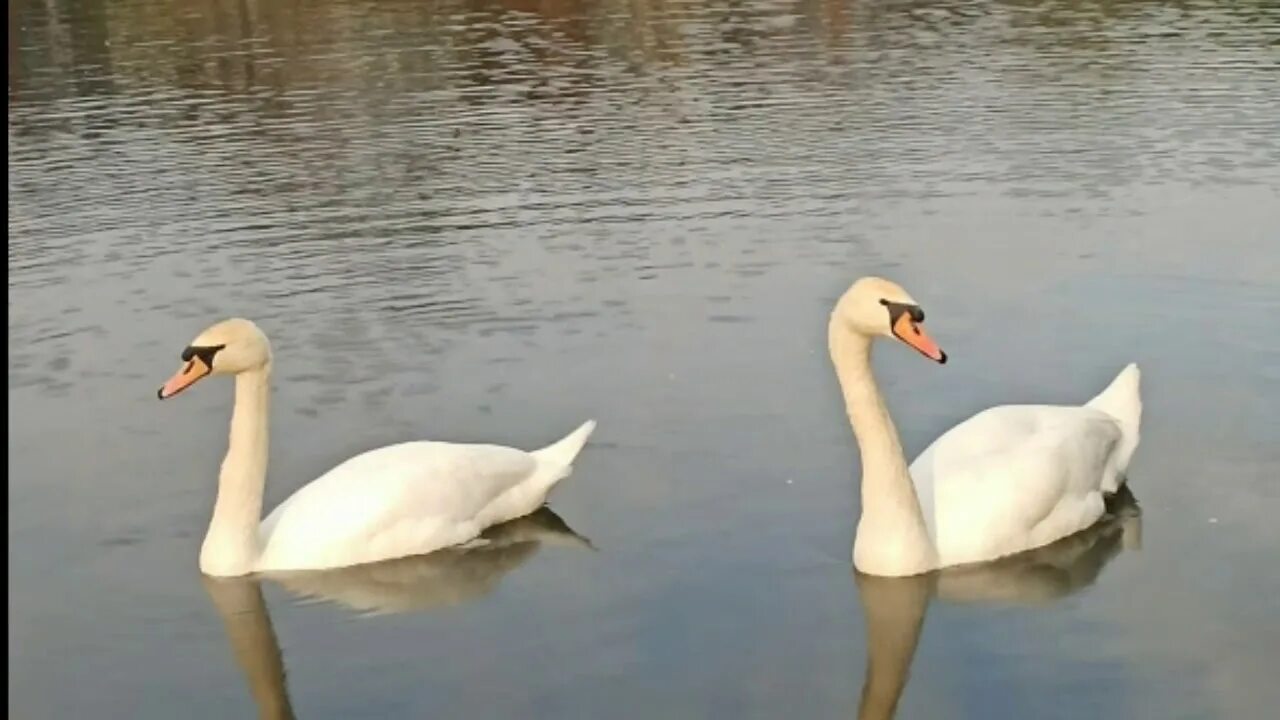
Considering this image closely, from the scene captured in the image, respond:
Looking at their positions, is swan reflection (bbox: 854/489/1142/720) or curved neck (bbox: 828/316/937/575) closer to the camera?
swan reflection (bbox: 854/489/1142/720)

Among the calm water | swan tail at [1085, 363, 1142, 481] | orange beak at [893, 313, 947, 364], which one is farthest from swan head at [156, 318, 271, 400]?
swan tail at [1085, 363, 1142, 481]

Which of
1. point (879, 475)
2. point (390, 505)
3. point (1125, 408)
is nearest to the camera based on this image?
point (879, 475)

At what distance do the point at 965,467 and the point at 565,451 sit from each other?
2.03 meters

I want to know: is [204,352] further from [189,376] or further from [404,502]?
[404,502]

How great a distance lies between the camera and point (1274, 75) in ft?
74.6

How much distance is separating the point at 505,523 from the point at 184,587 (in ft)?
5.28

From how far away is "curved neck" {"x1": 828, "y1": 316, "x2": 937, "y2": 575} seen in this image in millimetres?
8648

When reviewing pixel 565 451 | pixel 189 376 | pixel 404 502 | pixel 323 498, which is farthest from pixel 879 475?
pixel 189 376

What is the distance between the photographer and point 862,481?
29.2 ft

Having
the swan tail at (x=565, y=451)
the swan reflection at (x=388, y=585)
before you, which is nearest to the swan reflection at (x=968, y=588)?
the swan reflection at (x=388, y=585)

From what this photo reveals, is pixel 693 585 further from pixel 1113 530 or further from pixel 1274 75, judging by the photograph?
pixel 1274 75

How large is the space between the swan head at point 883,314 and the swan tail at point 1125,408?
1.71 meters

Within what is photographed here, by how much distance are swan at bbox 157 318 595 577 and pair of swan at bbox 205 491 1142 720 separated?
0.09 m

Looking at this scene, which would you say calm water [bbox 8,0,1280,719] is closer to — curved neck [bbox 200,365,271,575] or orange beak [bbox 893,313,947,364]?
curved neck [bbox 200,365,271,575]
